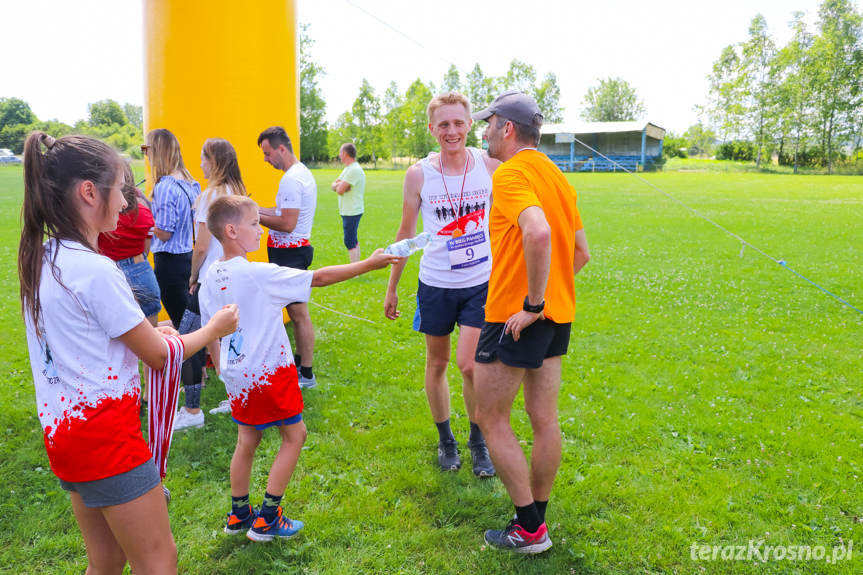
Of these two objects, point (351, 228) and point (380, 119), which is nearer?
point (351, 228)

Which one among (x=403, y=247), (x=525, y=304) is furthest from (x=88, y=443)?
(x=525, y=304)

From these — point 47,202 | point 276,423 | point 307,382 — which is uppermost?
point 47,202

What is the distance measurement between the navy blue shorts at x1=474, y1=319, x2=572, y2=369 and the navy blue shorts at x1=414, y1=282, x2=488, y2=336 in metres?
0.80

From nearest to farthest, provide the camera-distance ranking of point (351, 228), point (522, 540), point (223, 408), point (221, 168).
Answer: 1. point (522, 540)
2. point (221, 168)
3. point (223, 408)
4. point (351, 228)

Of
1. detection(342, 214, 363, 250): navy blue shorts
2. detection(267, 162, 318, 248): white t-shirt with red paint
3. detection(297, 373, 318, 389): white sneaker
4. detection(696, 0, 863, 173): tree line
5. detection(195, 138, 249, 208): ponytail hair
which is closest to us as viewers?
detection(195, 138, 249, 208): ponytail hair

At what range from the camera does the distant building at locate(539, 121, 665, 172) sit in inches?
2185

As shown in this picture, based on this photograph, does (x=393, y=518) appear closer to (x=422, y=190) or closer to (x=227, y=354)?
(x=227, y=354)

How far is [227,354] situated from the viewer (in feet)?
9.08

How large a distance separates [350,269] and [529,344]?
901mm

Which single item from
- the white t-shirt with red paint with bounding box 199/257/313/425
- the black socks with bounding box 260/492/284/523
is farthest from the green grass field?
the white t-shirt with red paint with bounding box 199/257/313/425

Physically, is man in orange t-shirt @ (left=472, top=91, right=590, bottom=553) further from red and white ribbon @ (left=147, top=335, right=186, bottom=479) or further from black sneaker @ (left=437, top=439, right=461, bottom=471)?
red and white ribbon @ (left=147, top=335, right=186, bottom=479)

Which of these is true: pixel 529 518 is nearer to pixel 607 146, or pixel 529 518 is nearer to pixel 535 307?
pixel 535 307

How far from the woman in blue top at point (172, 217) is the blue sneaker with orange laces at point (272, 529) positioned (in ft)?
7.57

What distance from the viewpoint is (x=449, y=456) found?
3791 mm
